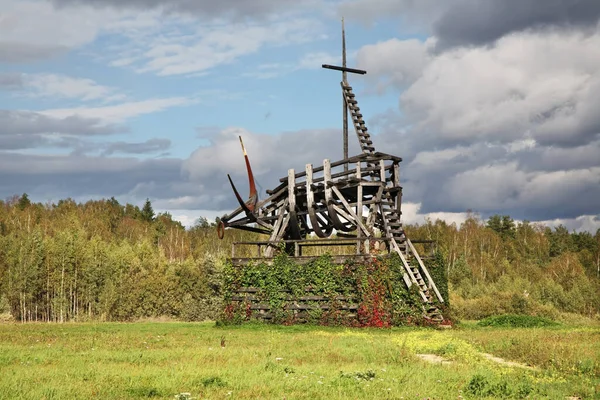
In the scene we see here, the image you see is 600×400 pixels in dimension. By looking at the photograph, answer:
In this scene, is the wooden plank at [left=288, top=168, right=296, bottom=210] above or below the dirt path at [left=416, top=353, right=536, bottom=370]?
above

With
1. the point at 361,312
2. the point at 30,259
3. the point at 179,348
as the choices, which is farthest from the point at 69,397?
the point at 30,259

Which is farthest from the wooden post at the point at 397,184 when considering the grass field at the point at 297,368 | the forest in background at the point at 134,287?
the forest in background at the point at 134,287

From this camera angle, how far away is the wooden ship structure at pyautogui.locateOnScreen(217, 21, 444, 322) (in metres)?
33.0

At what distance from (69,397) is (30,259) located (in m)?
53.0

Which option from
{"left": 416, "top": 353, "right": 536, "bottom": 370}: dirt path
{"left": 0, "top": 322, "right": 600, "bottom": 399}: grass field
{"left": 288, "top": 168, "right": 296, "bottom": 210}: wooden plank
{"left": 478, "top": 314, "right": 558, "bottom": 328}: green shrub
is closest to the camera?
{"left": 0, "top": 322, "right": 600, "bottom": 399}: grass field

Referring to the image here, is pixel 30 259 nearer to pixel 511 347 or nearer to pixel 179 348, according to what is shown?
pixel 179 348

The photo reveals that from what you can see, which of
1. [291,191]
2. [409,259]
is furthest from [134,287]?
[409,259]

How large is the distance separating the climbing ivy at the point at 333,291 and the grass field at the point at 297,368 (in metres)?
6.69

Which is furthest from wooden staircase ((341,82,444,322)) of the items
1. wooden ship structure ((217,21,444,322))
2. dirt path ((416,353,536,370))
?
dirt path ((416,353,536,370))

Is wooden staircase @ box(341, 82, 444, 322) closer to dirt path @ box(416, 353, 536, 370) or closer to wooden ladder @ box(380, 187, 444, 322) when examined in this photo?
wooden ladder @ box(380, 187, 444, 322)

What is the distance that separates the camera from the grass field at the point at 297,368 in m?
13.2

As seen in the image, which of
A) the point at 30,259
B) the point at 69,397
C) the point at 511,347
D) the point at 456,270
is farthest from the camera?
the point at 456,270

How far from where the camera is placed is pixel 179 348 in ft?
69.3

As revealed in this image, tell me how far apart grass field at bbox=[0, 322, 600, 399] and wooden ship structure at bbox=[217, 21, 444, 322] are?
8.53 m
